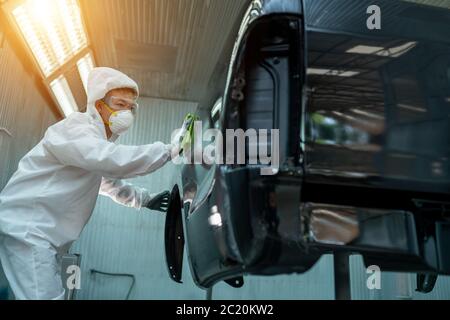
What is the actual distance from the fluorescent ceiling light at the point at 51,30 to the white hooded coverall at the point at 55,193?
1084 mm

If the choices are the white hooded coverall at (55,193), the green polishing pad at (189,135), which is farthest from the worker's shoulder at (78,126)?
the green polishing pad at (189,135)

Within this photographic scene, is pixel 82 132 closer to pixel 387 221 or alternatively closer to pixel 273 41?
pixel 273 41

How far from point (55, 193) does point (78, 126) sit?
36 cm

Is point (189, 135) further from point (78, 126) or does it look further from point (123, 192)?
point (123, 192)

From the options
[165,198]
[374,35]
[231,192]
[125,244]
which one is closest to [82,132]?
[165,198]

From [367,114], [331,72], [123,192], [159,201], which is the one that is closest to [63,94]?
[123,192]

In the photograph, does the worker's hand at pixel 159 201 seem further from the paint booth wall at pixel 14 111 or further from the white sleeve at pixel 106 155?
the paint booth wall at pixel 14 111

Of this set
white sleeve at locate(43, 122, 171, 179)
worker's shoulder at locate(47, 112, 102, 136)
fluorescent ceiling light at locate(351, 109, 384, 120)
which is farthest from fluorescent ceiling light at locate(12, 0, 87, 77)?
fluorescent ceiling light at locate(351, 109, 384, 120)

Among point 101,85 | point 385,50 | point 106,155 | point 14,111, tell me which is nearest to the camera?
point 385,50

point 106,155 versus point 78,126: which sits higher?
point 78,126

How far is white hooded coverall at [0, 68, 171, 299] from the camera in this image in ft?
6.19

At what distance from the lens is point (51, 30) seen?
10.2ft

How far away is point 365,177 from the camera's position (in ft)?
4.61

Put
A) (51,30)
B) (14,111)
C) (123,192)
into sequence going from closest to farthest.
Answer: (123,192) < (14,111) < (51,30)
